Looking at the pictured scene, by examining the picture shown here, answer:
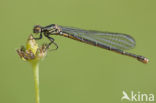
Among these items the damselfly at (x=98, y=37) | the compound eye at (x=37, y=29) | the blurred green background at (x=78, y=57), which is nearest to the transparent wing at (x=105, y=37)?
the damselfly at (x=98, y=37)

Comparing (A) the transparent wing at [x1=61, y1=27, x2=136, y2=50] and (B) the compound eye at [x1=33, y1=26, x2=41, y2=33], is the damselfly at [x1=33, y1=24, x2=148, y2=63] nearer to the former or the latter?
(A) the transparent wing at [x1=61, y1=27, x2=136, y2=50]

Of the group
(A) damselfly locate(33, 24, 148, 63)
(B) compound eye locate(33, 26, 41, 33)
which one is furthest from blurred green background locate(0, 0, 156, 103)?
(B) compound eye locate(33, 26, 41, 33)

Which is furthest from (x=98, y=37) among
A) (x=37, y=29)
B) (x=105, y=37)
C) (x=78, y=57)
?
(x=78, y=57)

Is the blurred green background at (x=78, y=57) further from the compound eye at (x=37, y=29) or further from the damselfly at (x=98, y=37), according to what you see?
the compound eye at (x=37, y=29)

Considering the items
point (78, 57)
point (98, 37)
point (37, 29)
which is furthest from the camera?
point (78, 57)

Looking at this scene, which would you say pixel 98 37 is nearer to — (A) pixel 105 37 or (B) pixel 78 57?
(A) pixel 105 37

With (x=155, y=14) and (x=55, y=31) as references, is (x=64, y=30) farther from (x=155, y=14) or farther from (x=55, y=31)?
(x=155, y=14)

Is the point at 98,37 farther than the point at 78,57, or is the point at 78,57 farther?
the point at 78,57
